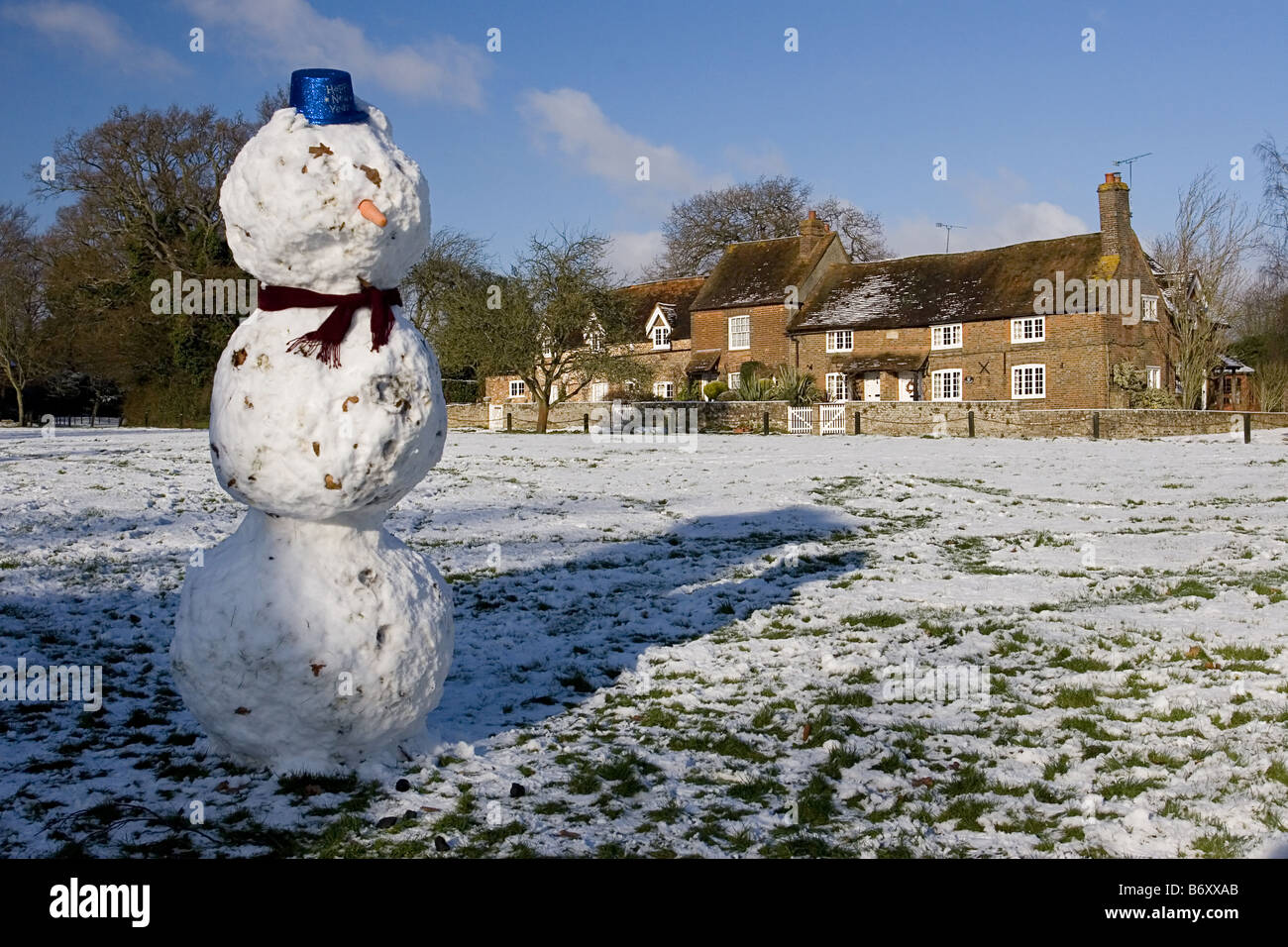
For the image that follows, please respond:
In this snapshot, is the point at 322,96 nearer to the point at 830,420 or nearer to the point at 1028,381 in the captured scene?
the point at 830,420

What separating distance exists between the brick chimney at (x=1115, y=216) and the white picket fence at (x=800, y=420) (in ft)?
57.4

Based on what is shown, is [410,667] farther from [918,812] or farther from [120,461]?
[120,461]

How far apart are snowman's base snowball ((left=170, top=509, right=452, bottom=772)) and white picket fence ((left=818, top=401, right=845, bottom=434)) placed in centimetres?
3085

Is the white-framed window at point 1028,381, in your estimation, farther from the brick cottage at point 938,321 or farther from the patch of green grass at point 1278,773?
the patch of green grass at point 1278,773

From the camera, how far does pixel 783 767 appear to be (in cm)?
525

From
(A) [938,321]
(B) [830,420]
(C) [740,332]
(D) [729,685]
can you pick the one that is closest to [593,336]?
(B) [830,420]

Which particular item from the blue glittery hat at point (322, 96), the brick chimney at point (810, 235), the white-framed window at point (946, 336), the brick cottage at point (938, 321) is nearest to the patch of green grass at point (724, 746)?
the blue glittery hat at point (322, 96)

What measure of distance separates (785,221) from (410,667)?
64.4 m

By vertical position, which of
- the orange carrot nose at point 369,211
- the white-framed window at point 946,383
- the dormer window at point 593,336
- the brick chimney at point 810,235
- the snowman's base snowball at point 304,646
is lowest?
the snowman's base snowball at point 304,646

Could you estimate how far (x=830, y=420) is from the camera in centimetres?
3525

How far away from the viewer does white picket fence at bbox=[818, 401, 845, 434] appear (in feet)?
115

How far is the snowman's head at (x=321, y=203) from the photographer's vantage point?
452cm

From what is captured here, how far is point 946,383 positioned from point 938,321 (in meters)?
3.02

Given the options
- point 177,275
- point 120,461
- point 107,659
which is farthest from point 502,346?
point 107,659
